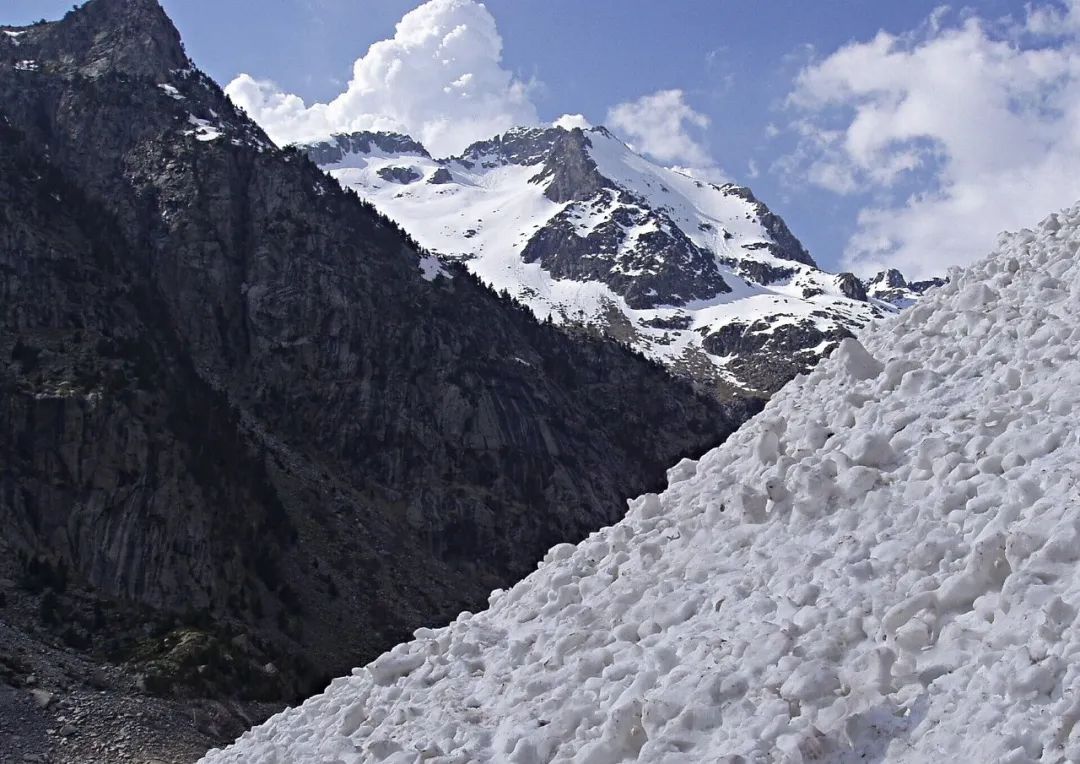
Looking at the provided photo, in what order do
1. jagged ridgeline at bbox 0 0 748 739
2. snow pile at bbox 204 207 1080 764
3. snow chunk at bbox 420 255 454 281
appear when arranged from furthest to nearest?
snow chunk at bbox 420 255 454 281
jagged ridgeline at bbox 0 0 748 739
snow pile at bbox 204 207 1080 764

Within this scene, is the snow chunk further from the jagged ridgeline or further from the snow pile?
the snow pile

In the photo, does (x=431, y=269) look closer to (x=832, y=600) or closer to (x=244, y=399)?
(x=244, y=399)

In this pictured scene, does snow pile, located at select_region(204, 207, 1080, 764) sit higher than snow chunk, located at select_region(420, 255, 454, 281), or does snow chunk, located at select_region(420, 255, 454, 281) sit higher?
snow chunk, located at select_region(420, 255, 454, 281)

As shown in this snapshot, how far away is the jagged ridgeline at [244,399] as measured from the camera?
186ft

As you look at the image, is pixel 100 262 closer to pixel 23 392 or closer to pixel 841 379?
pixel 23 392

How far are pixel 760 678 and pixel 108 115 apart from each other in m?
116

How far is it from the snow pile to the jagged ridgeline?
3050cm

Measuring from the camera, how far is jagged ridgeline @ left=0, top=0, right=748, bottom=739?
56781 mm

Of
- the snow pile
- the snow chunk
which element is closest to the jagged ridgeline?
the snow chunk

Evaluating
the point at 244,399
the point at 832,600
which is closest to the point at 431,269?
the point at 244,399

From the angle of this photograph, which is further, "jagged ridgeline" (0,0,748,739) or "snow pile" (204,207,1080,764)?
"jagged ridgeline" (0,0,748,739)

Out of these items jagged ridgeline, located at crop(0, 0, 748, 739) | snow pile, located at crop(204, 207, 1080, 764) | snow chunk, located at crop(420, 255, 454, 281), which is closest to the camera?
snow pile, located at crop(204, 207, 1080, 764)

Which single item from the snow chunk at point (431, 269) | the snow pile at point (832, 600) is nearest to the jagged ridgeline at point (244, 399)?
the snow chunk at point (431, 269)

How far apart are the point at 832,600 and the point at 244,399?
85384mm
